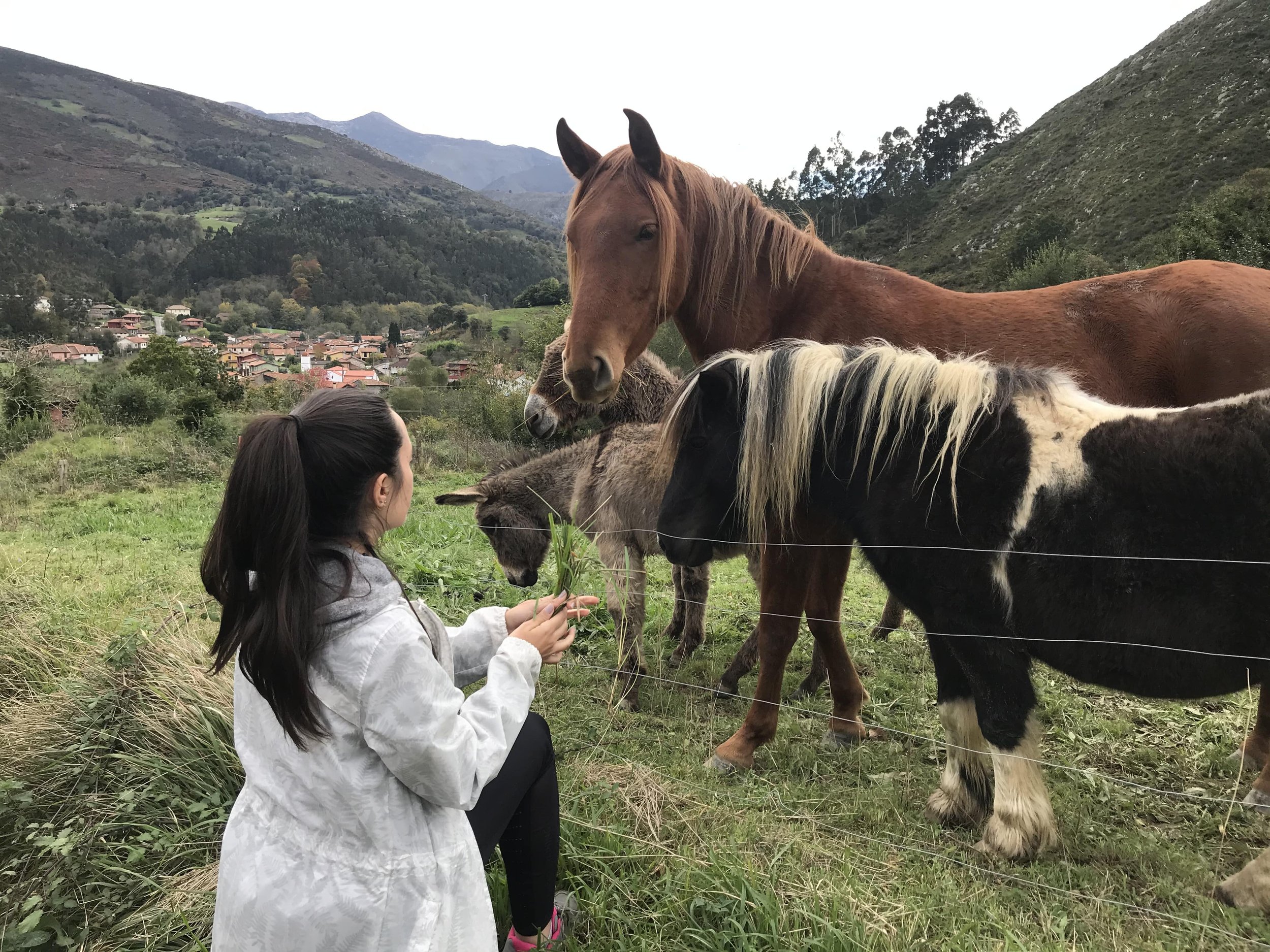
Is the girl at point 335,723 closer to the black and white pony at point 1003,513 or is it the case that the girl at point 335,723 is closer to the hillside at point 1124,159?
the black and white pony at point 1003,513

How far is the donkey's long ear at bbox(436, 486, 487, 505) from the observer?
5.54 m

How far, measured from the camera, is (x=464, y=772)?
152 cm

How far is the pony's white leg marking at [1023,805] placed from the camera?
2.49 m

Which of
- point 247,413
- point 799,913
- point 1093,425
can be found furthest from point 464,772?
point 247,413

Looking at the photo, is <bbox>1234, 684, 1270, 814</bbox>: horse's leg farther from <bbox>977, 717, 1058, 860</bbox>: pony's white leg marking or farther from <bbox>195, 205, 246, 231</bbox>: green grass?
<bbox>195, 205, 246, 231</bbox>: green grass

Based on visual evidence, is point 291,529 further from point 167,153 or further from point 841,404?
point 167,153

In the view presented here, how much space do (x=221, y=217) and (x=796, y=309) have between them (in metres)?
125

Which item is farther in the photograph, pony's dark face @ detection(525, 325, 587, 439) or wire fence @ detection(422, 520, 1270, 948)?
pony's dark face @ detection(525, 325, 587, 439)

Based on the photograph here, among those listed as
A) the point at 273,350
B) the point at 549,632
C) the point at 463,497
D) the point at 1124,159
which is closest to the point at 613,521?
the point at 463,497

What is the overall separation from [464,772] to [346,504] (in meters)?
0.70

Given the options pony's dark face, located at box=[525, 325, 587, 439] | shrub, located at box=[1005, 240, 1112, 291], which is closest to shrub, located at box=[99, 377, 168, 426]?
pony's dark face, located at box=[525, 325, 587, 439]

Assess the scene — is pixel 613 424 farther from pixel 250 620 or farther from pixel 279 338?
pixel 279 338

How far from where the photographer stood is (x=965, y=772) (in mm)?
2863

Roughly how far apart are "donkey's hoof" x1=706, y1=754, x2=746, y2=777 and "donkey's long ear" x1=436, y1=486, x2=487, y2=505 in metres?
3.09
